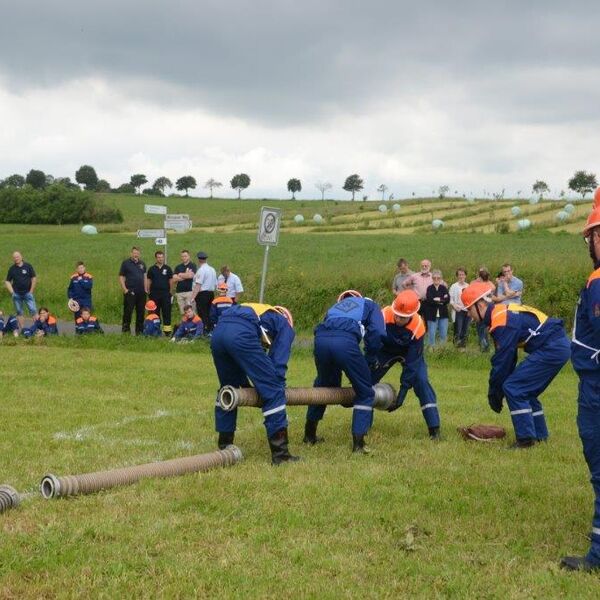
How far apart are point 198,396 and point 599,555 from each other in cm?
762

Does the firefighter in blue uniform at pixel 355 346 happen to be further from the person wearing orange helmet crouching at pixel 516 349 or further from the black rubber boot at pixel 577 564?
the black rubber boot at pixel 577 564

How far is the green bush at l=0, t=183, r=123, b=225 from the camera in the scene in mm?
71562

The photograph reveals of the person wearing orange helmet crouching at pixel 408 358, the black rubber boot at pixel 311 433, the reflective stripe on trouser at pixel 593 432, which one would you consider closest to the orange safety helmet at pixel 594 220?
the reflective stripe on trouser at pixel 593 432

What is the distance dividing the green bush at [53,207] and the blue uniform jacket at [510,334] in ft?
212

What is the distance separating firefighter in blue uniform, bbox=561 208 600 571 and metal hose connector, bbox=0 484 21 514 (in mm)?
4020

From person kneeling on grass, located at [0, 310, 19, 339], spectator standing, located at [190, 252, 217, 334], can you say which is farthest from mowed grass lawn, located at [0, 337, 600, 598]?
person kneeling on grass, located at [0, 310, 19, 339]

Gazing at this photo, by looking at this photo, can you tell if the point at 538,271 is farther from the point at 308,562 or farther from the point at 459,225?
the point at 459,225

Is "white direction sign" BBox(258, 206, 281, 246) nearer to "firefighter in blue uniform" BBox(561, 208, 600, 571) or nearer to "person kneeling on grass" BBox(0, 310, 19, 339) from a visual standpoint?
"person kneeling on grass" BBox(0, 310, 19, 339)

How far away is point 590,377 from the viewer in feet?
16.9

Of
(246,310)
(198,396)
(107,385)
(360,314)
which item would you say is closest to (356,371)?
(360,314)

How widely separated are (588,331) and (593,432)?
66 centimetres

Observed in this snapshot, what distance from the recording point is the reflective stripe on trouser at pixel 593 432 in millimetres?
5105

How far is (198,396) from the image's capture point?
38.9ft

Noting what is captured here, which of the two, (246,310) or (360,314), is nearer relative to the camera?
(246,310)
